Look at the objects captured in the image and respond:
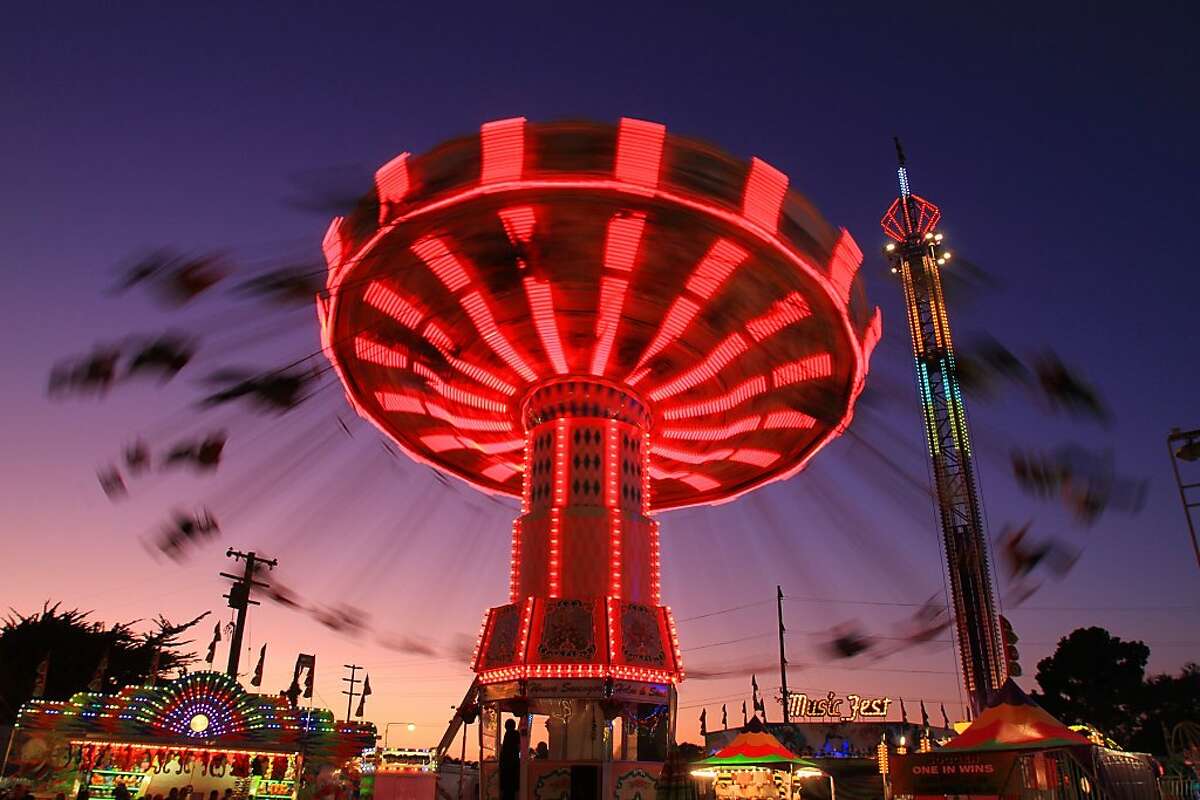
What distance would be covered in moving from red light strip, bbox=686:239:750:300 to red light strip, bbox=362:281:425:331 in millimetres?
5506

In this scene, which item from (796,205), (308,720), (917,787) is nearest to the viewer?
(917,787)

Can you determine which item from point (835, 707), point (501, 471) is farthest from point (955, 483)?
point (501, 471)

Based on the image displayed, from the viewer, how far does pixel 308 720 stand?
23297mm

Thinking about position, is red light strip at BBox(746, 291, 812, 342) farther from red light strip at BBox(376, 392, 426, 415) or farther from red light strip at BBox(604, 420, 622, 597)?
red light strip at BBox(376, 392, 426, 415)

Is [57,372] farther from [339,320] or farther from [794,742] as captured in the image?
[794,742]

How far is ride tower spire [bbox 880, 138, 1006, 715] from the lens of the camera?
46.7 meters

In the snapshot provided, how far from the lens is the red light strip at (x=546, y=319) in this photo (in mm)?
17953

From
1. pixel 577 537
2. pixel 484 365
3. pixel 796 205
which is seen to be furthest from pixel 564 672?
pixel 796 205

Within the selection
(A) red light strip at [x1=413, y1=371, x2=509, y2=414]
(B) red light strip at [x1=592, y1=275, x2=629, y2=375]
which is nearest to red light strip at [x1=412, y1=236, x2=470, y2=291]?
(B) red light strip at [x1=592, y1=275, x2=629, y2=375]

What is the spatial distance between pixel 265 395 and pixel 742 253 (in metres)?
8.70

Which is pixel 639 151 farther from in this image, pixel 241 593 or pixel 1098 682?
pixel 1098 682

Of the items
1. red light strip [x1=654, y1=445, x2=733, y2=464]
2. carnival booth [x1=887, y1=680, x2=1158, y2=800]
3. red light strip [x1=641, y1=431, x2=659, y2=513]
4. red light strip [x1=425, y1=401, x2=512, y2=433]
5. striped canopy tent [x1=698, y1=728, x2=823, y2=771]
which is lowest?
carnival booth [x1=887, y1=680, x2=1158, y2=800]

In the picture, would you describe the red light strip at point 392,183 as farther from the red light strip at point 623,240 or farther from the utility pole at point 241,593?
the utility pole at point 241,593

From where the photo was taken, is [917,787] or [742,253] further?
[742,253]
